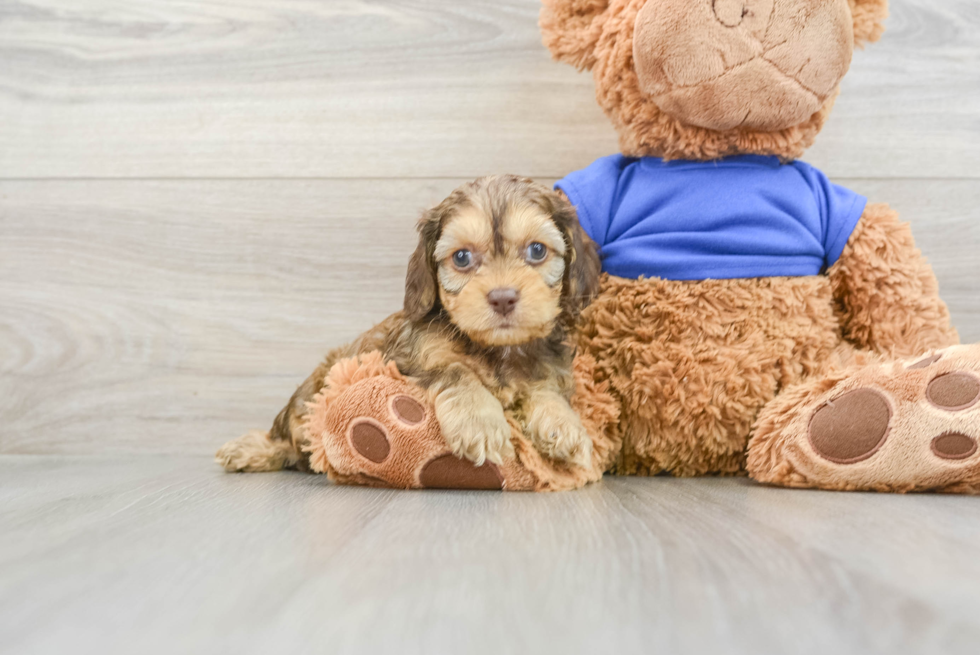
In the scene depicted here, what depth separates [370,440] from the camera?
4.23 feet

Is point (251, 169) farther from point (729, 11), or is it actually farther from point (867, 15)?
point (867, 15)

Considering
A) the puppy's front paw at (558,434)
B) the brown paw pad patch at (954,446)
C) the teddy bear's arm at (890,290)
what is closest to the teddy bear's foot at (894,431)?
the brown paw pad patch at (954,446)

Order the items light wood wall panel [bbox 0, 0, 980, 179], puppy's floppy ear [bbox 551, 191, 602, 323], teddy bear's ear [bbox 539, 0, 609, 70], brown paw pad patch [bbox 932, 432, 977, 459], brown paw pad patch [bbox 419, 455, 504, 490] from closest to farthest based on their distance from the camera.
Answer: brown paw pad patch [bbox 932, 432, 977, 459], brown paw pad patch [bbox 419, 455, 504, 490], puppy's floppy ear [bbox 551, 191, 602, 323], teddy bear's ear [bbox 539, 0, 609, 70], light wood wall panel [bbox 0, 0, 980, 179]

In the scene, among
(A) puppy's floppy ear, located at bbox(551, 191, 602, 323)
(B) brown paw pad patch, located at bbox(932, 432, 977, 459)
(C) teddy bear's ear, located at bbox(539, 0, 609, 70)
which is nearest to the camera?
(B) brown paw pad patch, located at bbox(932, 432, 977, 459)

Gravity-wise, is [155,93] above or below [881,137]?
above

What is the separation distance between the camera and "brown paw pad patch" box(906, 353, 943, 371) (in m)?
1.25

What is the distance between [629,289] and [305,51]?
1.13 metres

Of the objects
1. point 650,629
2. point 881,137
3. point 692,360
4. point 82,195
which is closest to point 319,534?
point 650,629

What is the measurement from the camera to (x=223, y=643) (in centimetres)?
60

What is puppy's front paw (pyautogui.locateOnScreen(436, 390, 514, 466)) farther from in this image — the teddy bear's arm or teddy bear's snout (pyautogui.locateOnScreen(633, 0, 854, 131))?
the teddy bear's arm

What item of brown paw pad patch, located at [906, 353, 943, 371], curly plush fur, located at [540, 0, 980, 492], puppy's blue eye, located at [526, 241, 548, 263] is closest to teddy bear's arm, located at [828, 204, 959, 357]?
curly plush fur, located at [540, 0, 980, 492]

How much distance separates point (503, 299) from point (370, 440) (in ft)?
1.14

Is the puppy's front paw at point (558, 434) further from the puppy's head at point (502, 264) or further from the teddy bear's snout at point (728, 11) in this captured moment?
the teddy bear's snout at point (728, 11)

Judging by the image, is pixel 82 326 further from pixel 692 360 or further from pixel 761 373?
pixel 761 373
